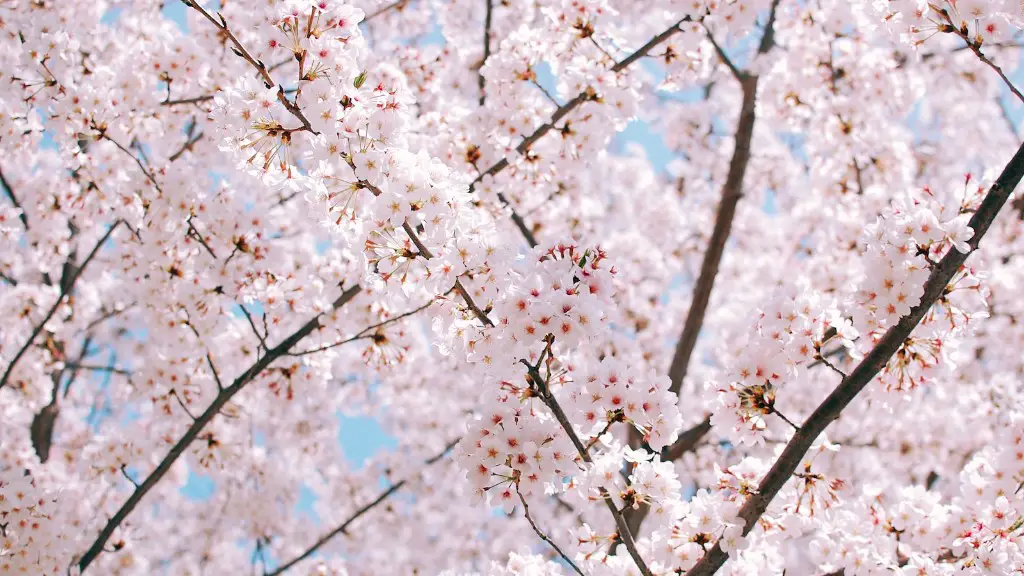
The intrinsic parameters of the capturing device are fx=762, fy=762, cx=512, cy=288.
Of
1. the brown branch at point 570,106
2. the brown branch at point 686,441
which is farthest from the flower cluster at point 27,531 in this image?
the brown branch at point 686,441

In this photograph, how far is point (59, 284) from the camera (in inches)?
302

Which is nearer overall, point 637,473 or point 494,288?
point 494,288

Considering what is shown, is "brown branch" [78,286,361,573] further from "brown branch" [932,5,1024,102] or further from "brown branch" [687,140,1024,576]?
"brown branch" [932,5,1024,102]

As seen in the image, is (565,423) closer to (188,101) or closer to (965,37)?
(965,37)

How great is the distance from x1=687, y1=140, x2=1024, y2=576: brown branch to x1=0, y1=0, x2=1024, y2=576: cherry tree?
12 millimetres

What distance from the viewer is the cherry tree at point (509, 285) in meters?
2.98

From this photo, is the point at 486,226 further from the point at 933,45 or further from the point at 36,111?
the point at 933,45

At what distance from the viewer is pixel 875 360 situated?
321 cm

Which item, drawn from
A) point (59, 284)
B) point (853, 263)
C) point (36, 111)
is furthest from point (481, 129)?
point (59, 284)

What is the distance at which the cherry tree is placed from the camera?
298 cm

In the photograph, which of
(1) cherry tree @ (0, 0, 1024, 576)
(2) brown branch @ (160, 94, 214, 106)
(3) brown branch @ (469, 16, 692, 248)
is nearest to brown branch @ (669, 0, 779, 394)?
(1) cherry tree @ (0, 0, 1024, 576)

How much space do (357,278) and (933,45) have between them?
7.42 metres

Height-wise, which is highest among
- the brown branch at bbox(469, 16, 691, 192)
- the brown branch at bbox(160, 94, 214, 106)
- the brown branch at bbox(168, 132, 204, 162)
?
the brown branch at bbox(168, 132, 204, 162)

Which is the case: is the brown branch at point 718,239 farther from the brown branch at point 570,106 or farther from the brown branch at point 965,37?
the brown branch at point 965,37
